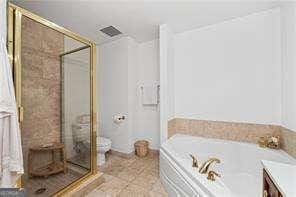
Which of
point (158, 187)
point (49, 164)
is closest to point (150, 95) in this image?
point (158, 187)

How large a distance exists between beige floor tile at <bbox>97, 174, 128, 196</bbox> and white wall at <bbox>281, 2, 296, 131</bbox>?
6.58 feet

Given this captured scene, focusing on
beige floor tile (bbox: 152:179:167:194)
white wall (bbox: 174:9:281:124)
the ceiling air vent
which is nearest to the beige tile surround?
white wall (bbox: 174:9:281:124)

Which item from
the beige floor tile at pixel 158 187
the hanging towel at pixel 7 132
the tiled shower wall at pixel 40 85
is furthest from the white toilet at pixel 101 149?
the hanging towel at pixel 7 132

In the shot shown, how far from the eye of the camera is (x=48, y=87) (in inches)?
83.9

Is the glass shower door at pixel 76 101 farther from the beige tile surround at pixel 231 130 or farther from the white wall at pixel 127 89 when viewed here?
the beige tile surround at pixel 231 130

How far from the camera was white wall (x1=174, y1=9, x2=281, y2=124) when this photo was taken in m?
2.12

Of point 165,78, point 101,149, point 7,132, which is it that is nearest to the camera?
point 7,132

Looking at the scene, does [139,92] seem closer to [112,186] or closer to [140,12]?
[140,12]

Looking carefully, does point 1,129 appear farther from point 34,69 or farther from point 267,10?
point 267,10

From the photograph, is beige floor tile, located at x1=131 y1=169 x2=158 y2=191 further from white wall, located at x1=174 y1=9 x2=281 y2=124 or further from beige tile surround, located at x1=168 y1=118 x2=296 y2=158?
white wall, located at x1=174 y1=9 x2=281 y2=124

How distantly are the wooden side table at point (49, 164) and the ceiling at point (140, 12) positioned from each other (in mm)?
1756

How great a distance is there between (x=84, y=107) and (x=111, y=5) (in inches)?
55.0

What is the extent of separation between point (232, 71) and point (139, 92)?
1.70 m

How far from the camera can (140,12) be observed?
2.27 m
